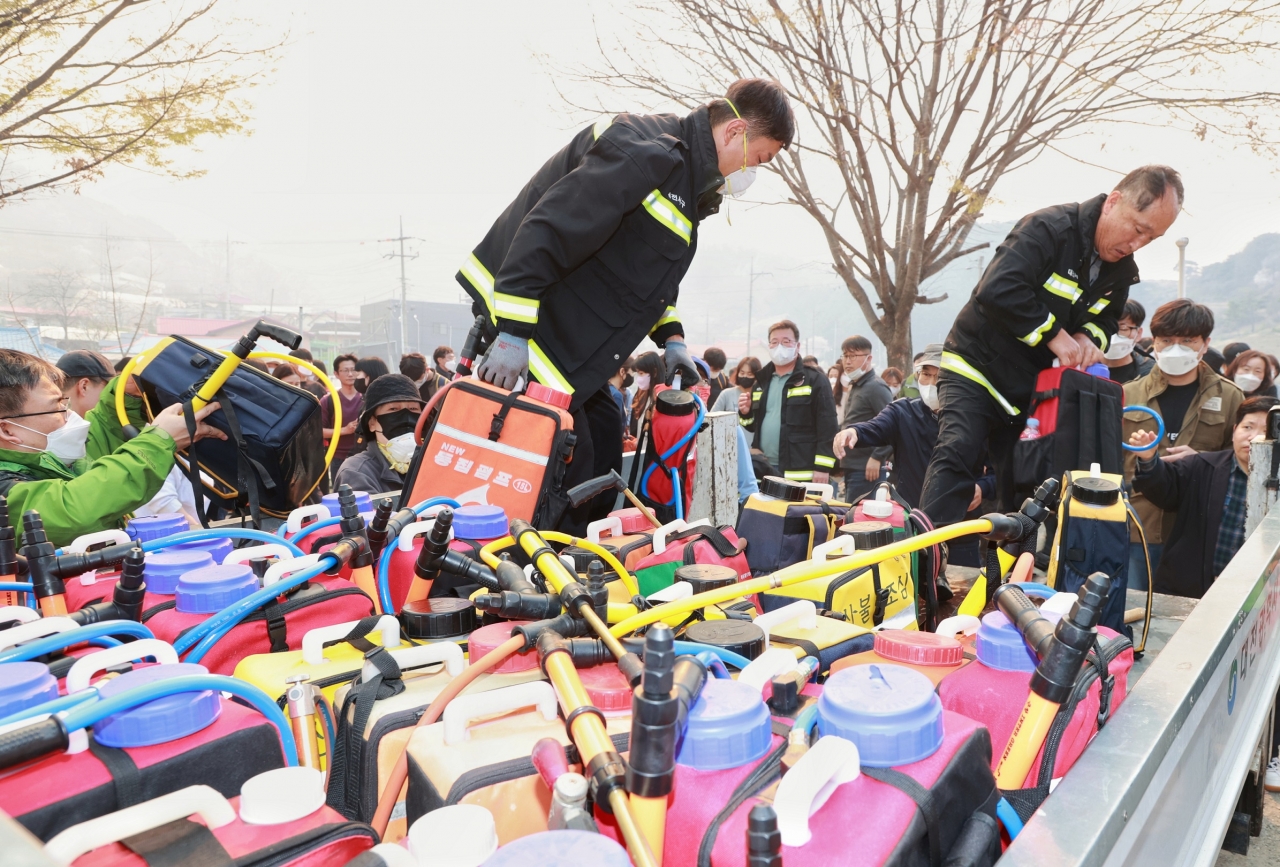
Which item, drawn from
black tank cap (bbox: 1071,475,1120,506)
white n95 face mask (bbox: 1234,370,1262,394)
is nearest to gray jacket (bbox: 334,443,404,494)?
black tank cap (bbox: 1071,475,1120,506)

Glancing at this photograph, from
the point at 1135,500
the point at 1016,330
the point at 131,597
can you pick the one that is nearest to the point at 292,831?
the point at 131,597

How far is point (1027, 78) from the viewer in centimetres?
948

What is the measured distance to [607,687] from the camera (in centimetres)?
125

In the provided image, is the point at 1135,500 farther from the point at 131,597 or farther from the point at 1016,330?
the point at 131,597

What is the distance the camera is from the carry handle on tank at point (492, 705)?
3.59 ft

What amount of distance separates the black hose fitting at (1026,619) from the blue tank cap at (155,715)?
1203 millimetres

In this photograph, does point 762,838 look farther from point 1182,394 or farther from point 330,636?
point 1182,394

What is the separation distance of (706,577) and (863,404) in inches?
215

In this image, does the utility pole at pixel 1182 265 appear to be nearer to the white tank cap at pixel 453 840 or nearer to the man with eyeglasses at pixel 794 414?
the man with eyeglasses at pixel 794 414

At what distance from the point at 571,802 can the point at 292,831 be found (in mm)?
292


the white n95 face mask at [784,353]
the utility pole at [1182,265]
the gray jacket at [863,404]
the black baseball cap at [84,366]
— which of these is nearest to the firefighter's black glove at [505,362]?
the black baseball cap at [84,366]

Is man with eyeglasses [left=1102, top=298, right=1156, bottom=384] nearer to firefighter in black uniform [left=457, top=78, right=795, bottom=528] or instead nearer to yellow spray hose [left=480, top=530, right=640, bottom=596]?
firefighter in black uniform [left=457, top=78, right=795, bottom=528]

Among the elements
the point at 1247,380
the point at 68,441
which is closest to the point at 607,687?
the point at 68,441

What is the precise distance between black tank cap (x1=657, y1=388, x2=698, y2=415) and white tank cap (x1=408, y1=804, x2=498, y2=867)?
2.94 meters
